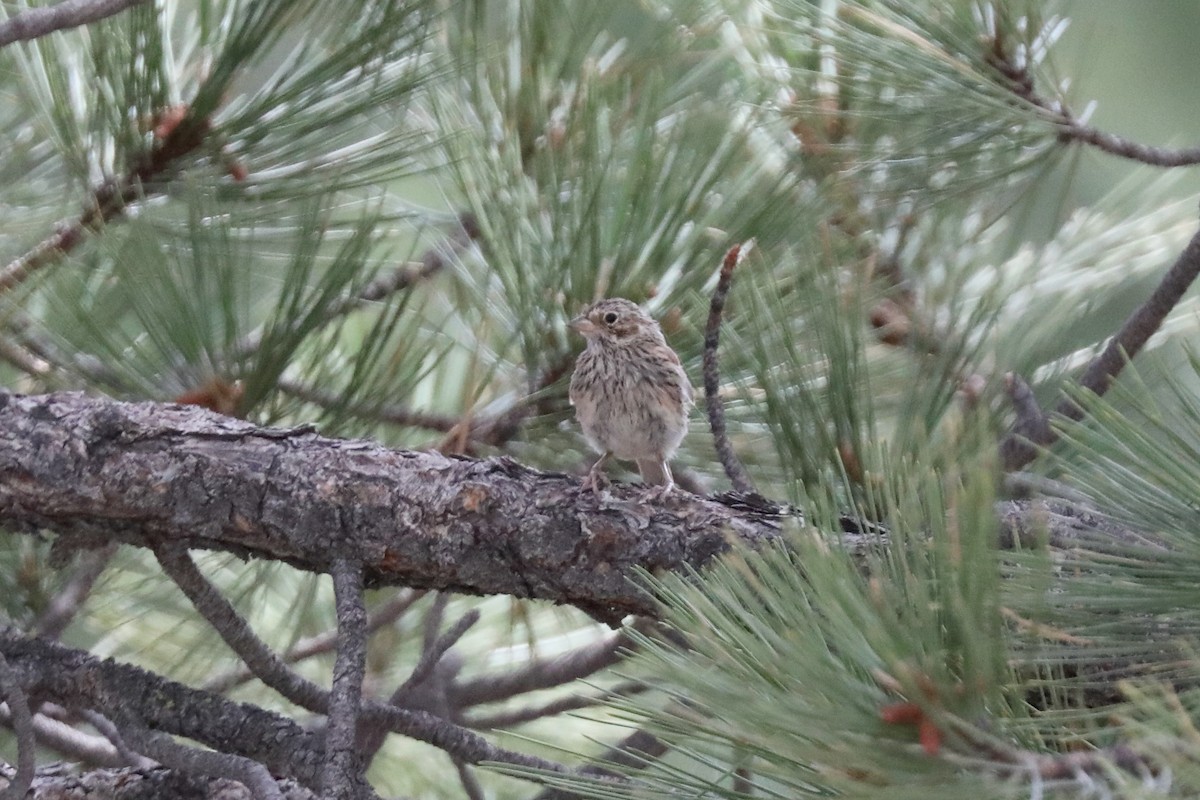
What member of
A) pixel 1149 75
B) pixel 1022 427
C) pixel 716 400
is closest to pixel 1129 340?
pixel 1022 427

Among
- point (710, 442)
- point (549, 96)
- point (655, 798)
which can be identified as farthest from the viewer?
point (710, 442)

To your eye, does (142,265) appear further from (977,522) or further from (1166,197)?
(1166,197)

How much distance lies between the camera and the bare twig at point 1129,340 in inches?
66.4

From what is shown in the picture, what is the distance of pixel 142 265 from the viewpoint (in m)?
1.71

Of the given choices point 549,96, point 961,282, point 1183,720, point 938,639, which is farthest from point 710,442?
point 1183,720

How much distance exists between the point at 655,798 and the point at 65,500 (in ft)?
3.17

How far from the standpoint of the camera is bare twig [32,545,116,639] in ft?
6.56

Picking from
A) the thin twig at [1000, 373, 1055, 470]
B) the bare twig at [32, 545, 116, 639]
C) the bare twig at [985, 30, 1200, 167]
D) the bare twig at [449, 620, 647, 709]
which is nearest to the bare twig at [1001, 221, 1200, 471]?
the thin twig at [1000, 373, 1055, 470]

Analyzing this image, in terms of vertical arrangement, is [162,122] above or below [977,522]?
above

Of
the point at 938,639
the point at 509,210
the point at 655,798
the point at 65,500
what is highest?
the point at 509,210

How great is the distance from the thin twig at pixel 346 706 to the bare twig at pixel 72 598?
78cm

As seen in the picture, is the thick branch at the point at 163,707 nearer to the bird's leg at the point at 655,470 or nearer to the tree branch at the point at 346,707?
the tree branch at the point at 346,707

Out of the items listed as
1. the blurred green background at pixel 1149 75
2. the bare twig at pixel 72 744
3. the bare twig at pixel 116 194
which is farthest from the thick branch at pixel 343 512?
the blurred green background at pixel 1149 75

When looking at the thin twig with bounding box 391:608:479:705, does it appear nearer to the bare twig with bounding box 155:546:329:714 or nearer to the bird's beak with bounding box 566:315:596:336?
the bare twig with bounding box 155:546:329:714
